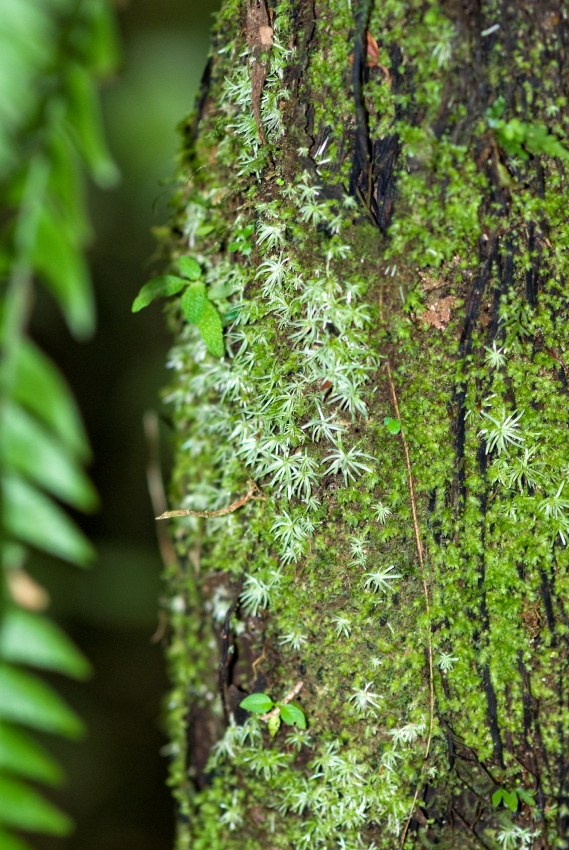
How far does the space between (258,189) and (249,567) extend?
709 millimetres

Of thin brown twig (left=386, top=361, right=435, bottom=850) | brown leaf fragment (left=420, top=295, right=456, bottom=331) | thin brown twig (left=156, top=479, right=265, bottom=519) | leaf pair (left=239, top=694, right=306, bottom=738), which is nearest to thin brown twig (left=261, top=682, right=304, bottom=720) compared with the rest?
leaf pair (left=239, top=694, right=306, bottom=738)

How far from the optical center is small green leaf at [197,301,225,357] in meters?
1.11

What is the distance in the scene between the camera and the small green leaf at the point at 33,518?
72 centimetres

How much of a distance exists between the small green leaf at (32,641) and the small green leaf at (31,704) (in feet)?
0.08

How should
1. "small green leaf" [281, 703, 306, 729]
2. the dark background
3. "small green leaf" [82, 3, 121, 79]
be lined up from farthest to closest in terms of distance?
the dark background < "small green leaf" [281, 703, 306, 729] < "small green leaf" [82, 3, 121, 79]

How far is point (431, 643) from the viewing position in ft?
3.30

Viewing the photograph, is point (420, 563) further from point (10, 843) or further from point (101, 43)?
point (101, 43)

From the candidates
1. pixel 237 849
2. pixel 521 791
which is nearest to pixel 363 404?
pixel 521 791

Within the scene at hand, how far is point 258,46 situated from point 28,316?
2.14 ft

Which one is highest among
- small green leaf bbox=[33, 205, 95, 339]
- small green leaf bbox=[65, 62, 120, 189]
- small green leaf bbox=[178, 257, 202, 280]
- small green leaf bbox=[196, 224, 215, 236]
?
small green leaf bbox=[65, 62, 120, 189]

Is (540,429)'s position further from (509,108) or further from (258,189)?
(258,189)

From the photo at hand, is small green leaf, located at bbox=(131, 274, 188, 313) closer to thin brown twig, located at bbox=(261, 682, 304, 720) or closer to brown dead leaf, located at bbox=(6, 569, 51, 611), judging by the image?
brown dead leaf, located at bbox=(6, 569, 51, 611)

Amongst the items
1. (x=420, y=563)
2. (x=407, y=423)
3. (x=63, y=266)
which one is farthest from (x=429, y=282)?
(x=63, y=266)

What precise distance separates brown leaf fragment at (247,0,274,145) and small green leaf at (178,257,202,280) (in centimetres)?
26
